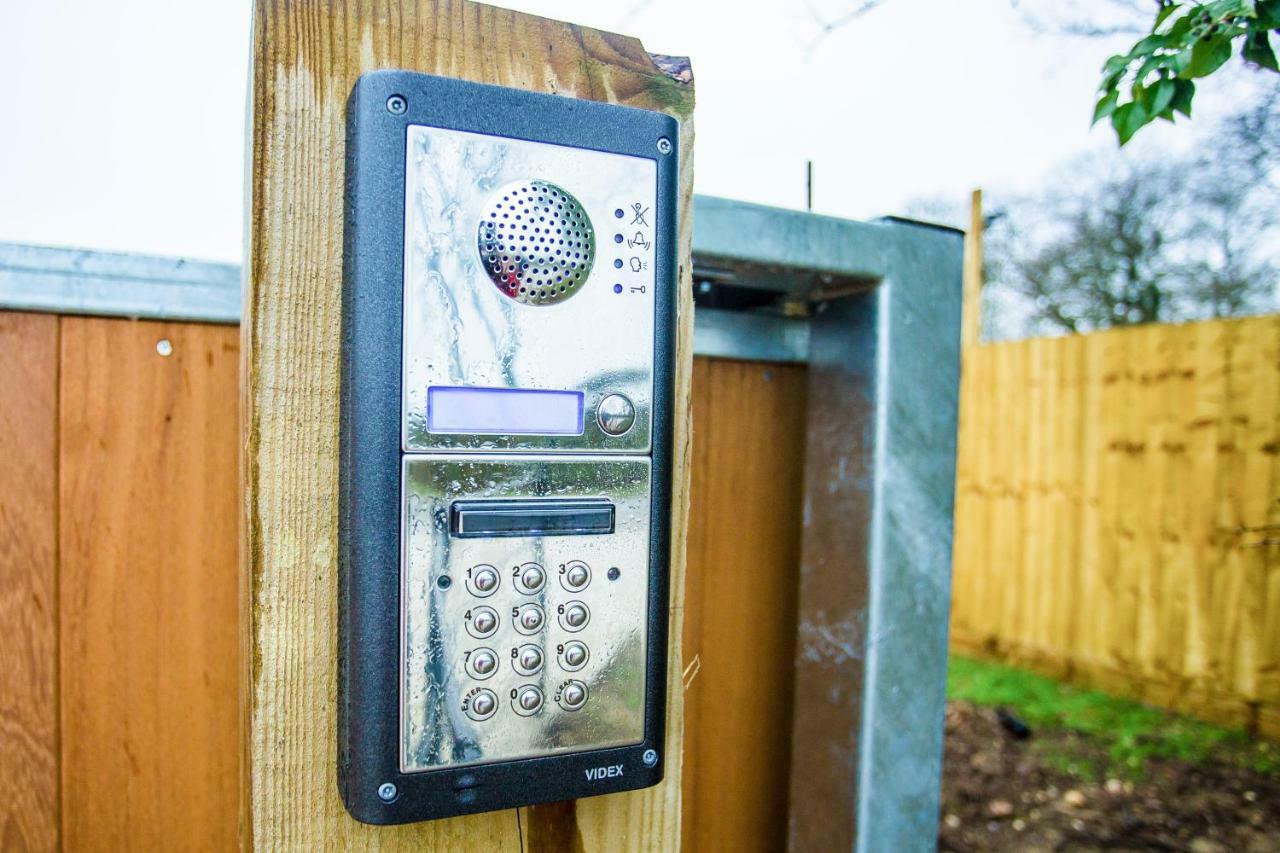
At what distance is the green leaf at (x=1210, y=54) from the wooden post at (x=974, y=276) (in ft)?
19.5

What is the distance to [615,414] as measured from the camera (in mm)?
677

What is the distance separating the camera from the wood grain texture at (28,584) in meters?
0.98

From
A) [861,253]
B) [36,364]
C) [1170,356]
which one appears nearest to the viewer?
[36,364]

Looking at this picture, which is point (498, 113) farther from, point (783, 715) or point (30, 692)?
point (783, 715)

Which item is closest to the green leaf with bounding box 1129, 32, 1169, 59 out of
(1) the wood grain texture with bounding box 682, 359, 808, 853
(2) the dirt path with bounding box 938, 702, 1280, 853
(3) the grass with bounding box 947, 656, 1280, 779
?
(1) the wood grain texture with bounding box 682, 359, 808, 853

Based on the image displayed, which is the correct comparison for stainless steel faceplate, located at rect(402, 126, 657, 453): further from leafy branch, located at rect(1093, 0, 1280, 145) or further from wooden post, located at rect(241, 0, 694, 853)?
leafy branch, located at rect(1093, 0, 1280, 145)

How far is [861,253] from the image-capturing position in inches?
44.1

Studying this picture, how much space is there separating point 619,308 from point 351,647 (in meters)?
0.33

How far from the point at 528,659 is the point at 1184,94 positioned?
4.20 ft

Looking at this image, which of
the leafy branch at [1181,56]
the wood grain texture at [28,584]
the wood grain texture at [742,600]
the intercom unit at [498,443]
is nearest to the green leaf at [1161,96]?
the leafy branch at [1181,56]

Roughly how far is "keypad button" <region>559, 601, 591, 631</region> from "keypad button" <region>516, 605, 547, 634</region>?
2 centimetres

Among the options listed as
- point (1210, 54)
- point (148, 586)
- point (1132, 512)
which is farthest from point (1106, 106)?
point (1132, 512)

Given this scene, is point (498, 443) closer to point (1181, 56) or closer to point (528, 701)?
point (528, 701)

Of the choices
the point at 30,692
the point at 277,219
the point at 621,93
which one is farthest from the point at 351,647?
the point at 30,692
